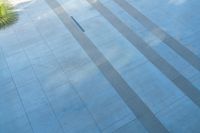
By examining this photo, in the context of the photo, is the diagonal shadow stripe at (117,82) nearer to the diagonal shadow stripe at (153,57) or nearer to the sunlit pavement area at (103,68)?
the sunlit pavement area at (103,68)

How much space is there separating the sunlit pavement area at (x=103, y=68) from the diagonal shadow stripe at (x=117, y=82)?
2 centimetres

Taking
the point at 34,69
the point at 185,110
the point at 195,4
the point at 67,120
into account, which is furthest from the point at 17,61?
the point at 195,4

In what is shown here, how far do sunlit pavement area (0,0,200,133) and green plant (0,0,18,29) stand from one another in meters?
0.25

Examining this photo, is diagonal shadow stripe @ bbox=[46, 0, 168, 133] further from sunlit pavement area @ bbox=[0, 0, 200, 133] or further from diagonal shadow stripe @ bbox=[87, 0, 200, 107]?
diagonal shadow stripe @ bbox=[87, 0, 200, 107]

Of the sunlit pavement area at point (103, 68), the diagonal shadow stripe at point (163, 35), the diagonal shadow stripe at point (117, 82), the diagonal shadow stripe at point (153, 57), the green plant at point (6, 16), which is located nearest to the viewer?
the diagonal shadow stripe at point (117, 82)

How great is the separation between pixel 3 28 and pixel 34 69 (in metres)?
2.43

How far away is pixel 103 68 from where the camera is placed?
7957 mm

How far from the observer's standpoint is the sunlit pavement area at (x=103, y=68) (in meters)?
6.79

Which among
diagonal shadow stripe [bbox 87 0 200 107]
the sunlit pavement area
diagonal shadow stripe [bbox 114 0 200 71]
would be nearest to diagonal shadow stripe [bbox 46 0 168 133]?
the sunlit pavement area

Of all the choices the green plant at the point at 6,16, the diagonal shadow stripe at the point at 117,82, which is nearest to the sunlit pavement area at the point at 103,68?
the diagonal shadow stripe at the point at 117,82

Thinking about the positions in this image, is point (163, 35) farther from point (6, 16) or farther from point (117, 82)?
point (6, 16)

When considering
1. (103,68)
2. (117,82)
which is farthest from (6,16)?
(117,82)

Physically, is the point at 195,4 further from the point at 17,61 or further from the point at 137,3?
the point at 17,61

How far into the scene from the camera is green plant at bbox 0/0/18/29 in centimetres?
1008
